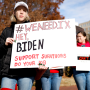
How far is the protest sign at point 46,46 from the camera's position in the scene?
2131mm

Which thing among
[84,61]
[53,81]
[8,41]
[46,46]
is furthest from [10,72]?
[84,61]

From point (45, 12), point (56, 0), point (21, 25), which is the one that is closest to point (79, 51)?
point (21, 25)

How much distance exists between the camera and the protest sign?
6.99 ft

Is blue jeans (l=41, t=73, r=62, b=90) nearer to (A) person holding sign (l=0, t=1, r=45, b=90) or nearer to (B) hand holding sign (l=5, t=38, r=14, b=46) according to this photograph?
(A) person holding sign (l=0, t=1, r=45, b=90)

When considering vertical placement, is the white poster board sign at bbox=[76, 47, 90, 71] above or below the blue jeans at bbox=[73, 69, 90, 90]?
above

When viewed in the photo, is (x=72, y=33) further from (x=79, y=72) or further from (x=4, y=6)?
(x=4, y=6)

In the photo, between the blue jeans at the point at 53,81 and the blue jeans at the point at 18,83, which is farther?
the blue jeans at the point at 53,81

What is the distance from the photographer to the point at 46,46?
217cm

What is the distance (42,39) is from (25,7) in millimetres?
608

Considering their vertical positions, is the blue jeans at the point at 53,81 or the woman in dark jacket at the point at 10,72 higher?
the woman in dark jacket at the point at 10,72

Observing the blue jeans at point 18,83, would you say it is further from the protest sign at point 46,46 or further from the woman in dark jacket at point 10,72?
the protest sign at point 46,46

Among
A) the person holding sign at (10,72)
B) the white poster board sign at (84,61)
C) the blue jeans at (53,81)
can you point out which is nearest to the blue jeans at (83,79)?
the white poster board sign at (84,61)

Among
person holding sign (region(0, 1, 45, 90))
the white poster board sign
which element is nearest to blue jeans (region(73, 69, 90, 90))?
the white poster board sign

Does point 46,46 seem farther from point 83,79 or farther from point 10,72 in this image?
point 83,79
